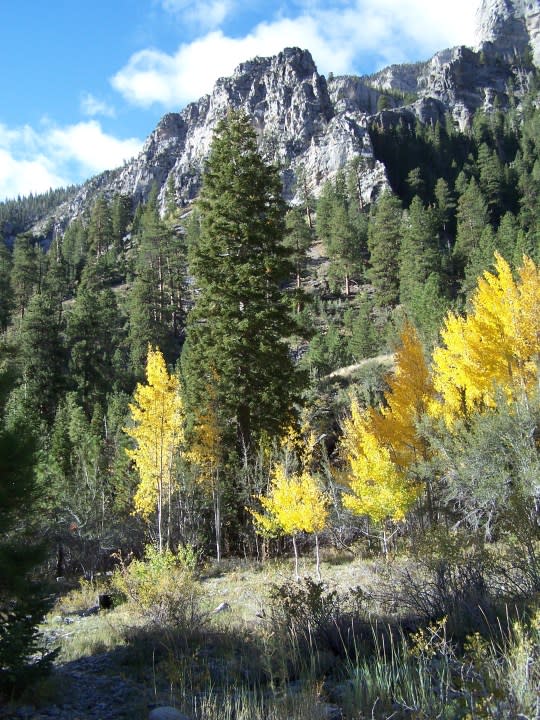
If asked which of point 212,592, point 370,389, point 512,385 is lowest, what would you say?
point 212,592

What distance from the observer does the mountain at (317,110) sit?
9862cm

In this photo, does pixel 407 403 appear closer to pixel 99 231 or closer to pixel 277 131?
pixel 99 231

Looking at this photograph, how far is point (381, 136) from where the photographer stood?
10212 centimetres

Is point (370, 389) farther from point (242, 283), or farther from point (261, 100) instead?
point (261, 100)

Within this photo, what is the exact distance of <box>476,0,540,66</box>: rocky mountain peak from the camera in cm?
15550

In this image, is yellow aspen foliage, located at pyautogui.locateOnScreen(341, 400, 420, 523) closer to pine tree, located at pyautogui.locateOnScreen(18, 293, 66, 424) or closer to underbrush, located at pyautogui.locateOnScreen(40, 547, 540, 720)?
underbrush, located at pyautogui.locateOnScreen(40, 547, 540, 720)

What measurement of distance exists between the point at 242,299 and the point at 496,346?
8819 millimetres

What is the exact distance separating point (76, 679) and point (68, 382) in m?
35.1

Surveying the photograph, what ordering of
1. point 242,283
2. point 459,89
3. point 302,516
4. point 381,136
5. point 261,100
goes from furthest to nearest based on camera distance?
point 459,89 → point 261,100 → point 381,136 → point 242,283 → point 302,516

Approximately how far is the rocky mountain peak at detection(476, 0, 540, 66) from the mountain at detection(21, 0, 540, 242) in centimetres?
31

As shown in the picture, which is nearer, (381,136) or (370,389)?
(370,389)

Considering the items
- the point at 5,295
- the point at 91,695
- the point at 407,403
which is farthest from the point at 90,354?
the point at 91,695

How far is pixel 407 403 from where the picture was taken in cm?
1708

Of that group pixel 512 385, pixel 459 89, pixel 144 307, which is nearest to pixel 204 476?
pixel 512 385
